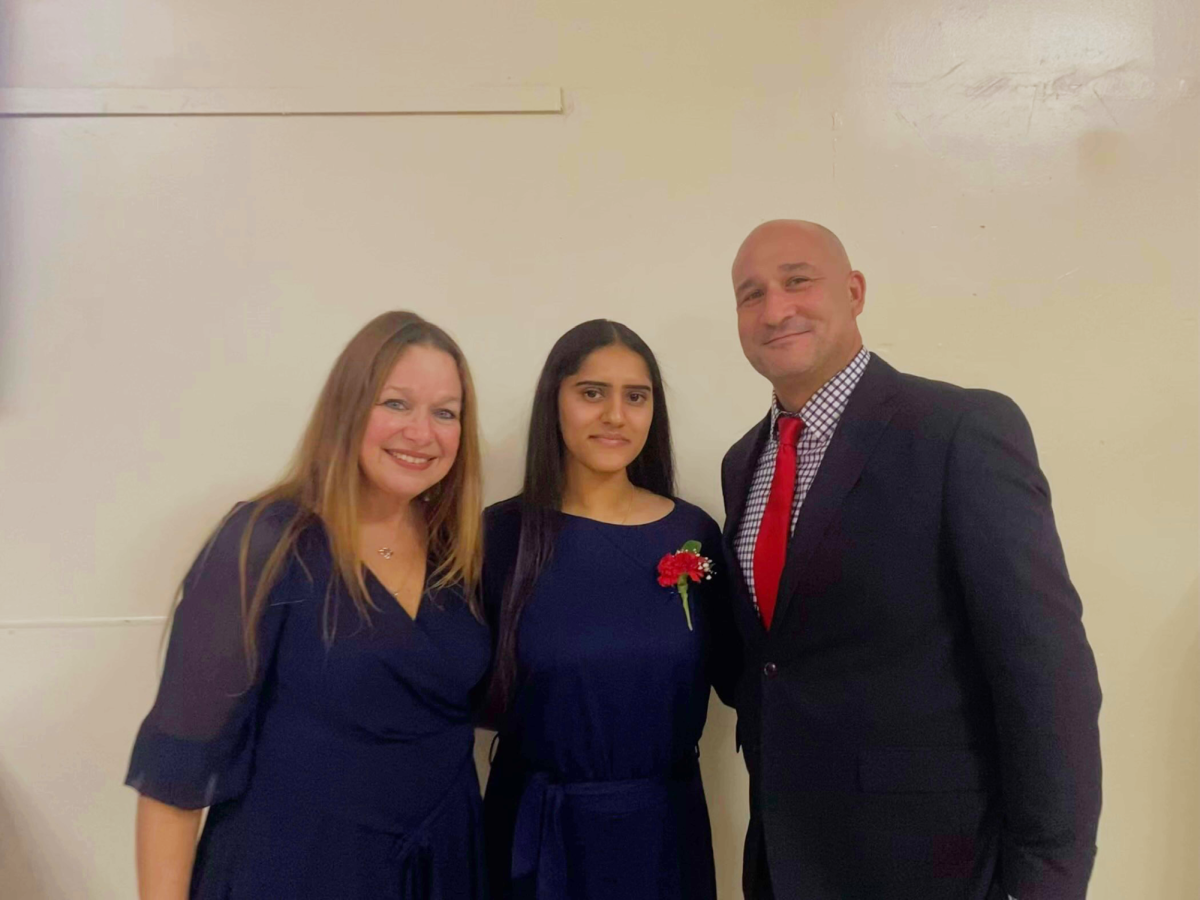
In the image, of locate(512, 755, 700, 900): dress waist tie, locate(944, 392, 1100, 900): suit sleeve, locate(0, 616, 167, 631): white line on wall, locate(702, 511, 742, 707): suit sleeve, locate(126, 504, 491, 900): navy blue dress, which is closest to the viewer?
locate(944, 392, 1100, 900): suit sleeve

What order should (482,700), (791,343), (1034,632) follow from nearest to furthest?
(1034,632)
(791,343)
(482,700)

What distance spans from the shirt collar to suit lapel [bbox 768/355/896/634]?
5cm

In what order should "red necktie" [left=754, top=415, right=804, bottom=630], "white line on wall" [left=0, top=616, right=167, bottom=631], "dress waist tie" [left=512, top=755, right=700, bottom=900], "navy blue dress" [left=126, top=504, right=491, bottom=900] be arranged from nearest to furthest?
"navy blue dress" [left=126, top=504, right=491, bottom=900] → "red necktie" [left=754, top=415, right=804, bottom=630] → "dress waist tie" [left=512, top=755, right=700, bottom=900] → "white line on wall" [left=0, top=616, right=167, bottom=631]

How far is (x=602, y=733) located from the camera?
1339 millimetres

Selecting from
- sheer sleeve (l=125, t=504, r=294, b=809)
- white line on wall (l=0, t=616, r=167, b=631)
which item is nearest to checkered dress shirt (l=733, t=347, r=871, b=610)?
sheer sleeve (l=125, t=504, r=294, b=809)

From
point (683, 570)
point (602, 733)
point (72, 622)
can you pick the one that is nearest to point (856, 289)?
point (683, 570)

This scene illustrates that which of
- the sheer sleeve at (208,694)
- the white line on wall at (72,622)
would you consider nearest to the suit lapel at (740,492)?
the sheer sleeve at (208,694)

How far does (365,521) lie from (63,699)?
3.73 feet

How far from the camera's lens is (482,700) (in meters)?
1.38

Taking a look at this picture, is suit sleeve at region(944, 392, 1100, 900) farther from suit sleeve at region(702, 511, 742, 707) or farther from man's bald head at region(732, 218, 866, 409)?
suit sleeve at region(702, 511, 742, 707)

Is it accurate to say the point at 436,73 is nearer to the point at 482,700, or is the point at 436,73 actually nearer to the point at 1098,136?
the point at 482,700

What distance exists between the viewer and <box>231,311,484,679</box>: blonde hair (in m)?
1.11

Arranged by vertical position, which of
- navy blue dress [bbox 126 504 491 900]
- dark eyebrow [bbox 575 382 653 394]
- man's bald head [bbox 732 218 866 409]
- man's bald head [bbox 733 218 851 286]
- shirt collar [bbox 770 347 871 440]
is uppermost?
man's bald head [bbox 733 218 851 286]

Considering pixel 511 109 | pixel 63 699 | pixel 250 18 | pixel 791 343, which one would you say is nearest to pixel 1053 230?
pixel 791 343
